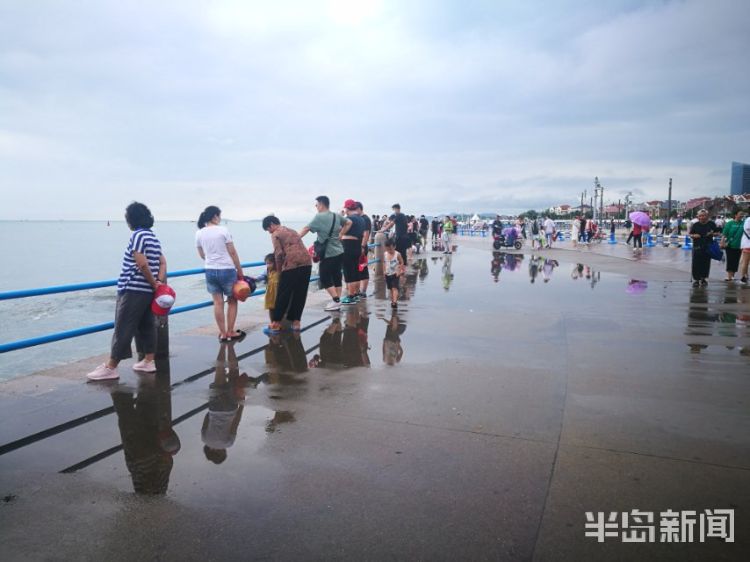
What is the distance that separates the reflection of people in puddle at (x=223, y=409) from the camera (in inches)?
147

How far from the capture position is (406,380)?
5191 mm

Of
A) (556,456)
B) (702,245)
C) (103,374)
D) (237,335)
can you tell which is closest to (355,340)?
(237,335)

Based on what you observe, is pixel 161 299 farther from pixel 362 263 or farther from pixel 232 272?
pixel 362 263

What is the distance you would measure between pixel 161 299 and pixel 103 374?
36.5 inches

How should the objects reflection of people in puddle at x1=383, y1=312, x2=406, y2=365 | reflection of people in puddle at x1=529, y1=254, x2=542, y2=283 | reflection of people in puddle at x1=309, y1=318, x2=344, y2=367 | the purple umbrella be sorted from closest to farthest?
reflection of people in puddle at x1=309, y1=318, x2=344, y2=367 < reflection of people in puddle at x1=383, y1=312, x2=406, y2=365 < reflection of people in puddle at x1=529, y1=254, x2=542, y2=283 < the purple umbrella

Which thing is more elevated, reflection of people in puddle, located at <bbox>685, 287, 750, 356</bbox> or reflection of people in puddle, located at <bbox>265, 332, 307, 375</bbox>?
reflection of people in puddle, located at <bbox>265, 332, 307, 375</bbox>

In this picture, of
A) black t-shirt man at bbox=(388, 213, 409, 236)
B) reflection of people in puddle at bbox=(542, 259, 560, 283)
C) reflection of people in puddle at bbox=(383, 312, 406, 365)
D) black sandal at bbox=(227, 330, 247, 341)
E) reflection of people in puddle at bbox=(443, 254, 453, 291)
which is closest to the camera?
reflection of people in puddle at bbox=(383, 312, 406, 365)

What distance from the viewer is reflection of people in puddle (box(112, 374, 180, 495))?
10.8 feet

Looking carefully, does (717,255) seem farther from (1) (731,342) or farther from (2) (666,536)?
(2) (666,536)

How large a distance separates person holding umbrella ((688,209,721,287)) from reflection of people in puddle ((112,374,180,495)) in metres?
11.9

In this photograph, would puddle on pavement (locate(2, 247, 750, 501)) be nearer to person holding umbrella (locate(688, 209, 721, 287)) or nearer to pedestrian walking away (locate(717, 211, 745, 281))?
person holding umbrella (locate(688, 209, 721, 287))

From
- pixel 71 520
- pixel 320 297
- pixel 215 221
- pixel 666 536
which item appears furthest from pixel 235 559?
pixel 320 297

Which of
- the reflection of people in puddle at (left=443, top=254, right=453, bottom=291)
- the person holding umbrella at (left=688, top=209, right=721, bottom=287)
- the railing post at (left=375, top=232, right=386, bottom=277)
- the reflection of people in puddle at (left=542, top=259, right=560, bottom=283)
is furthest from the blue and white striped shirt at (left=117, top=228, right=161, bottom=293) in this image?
the person holding umbrella at (left=688, top=209, right=721, bottom=287)

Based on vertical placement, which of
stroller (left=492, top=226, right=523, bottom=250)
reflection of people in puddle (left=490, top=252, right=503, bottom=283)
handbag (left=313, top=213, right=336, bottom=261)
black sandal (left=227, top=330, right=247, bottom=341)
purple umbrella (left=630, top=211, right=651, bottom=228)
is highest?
purple umbrella (left=630, top=211, right=651, bottom=228)
